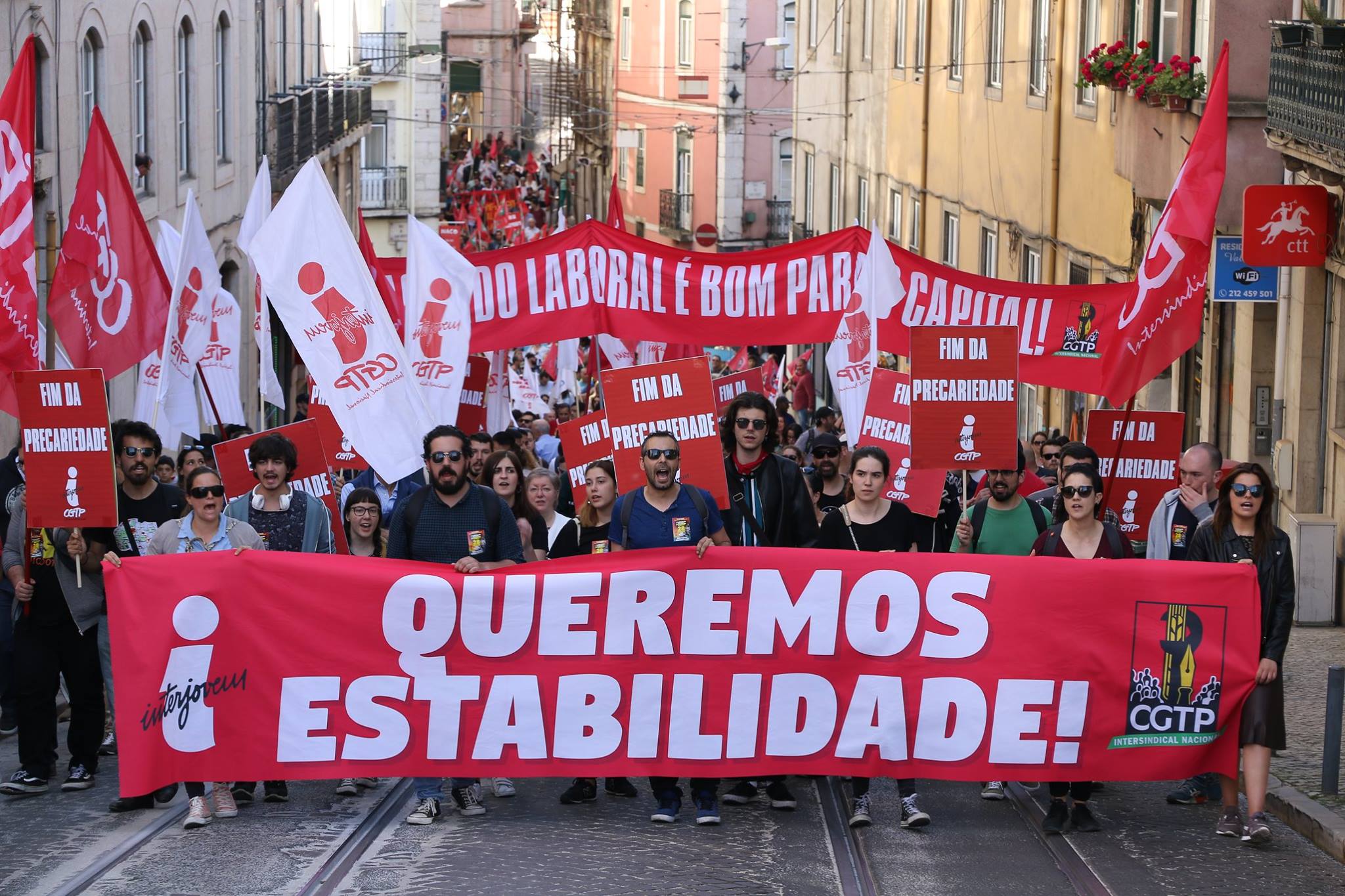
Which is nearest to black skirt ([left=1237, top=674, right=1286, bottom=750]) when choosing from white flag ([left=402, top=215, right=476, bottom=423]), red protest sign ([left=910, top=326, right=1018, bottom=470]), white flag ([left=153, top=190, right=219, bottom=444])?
red protest sign ([left=910, top=326, right=1018, bottom=470])

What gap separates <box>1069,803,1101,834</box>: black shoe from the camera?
9.48m

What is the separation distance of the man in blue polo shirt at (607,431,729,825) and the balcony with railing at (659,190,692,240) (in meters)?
46.8

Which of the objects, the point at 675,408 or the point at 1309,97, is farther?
the point at 1309,97

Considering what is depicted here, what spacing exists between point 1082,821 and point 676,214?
159ft

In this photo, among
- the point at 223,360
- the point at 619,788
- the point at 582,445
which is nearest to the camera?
the point at 619,788

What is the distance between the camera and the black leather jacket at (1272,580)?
9.36 meters

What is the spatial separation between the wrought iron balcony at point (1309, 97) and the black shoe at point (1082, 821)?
259 inches

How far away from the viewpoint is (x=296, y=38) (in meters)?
37.8

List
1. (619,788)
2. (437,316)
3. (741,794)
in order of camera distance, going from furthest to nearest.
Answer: (437,316) → (619,788) → (741,794)

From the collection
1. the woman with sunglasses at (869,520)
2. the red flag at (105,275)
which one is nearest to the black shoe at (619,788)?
the woman with sunglasses at (869,520)

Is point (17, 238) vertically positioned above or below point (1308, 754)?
above

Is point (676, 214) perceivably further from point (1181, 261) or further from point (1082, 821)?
point (1082, 821)

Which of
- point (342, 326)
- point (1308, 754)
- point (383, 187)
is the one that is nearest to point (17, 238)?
point (342, 326)

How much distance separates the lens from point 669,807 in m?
9.62
